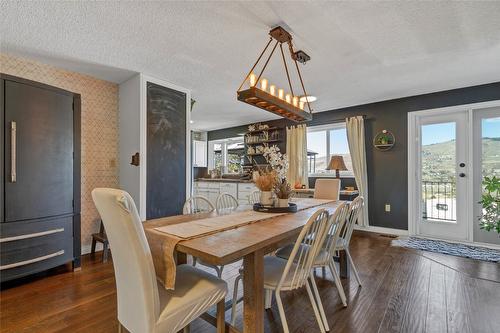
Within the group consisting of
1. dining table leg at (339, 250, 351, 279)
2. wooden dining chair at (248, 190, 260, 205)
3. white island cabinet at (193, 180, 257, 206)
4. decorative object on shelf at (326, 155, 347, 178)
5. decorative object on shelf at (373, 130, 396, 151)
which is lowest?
dining table leg at (339, 250, 351, 279)

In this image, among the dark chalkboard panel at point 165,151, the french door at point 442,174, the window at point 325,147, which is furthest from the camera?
the window at point 325,147

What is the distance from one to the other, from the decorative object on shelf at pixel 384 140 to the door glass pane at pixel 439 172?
17.8 inches

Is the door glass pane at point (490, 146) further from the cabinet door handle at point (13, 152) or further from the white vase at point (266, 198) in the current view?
the cabinet door handle at point (13, 152)

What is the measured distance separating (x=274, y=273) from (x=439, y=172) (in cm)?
372

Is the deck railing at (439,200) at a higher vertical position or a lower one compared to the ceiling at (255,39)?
lower

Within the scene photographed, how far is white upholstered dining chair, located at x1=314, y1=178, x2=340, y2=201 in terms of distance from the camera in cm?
338

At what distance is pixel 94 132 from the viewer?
3326 mm

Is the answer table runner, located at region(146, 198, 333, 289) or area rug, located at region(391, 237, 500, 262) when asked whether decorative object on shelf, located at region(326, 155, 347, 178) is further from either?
table runner, located at region(146, 198, 333, 289)

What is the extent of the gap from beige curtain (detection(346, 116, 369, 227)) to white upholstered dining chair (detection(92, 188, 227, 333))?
3805 mm

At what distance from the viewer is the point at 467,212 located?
144 inches

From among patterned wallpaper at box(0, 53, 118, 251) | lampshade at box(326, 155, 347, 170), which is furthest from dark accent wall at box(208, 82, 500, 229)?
patterned wallpaper at box(0, 53, 118, 251)

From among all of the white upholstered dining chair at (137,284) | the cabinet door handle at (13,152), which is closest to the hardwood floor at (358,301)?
the white upholstered dining chair at (137,284)

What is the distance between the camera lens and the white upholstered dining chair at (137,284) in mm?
1078

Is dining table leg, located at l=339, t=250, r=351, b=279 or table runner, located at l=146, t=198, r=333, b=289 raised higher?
table runner, located at l=146, t=198, r=333, b=289
